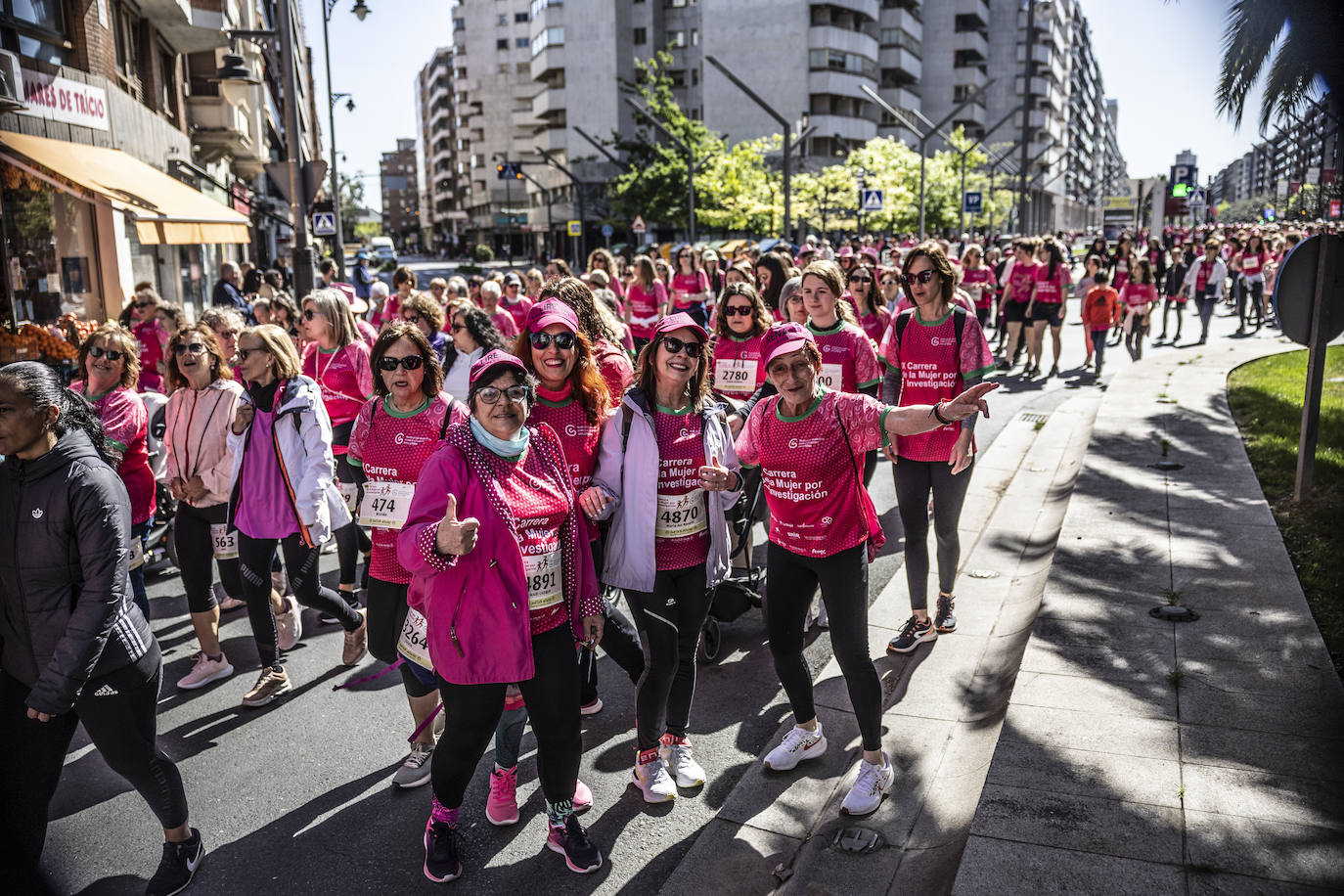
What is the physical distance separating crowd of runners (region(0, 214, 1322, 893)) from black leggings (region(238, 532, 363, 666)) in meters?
0.02

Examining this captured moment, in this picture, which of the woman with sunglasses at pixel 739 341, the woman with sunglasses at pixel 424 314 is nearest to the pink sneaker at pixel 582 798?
the woman with sunglasses at pixel 739 341

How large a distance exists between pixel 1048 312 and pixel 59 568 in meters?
14.4

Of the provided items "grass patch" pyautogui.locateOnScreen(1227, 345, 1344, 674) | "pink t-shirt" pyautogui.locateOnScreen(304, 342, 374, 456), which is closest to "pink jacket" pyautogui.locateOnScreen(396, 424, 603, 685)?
"pink t-shirt" pyautogui.locateOnScreen(304, 342, 374, 456)

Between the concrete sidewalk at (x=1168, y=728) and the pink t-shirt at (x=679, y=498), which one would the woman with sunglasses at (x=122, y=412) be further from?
the concrete sidewalk at (x=1168, y=728)

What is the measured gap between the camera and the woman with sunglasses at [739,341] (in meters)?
6.81

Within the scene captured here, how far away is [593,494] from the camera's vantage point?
4066 millimetres

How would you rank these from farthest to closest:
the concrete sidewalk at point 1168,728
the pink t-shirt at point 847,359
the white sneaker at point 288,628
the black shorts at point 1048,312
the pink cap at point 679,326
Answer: the black shorts at point 1048,312 < the white sneaker at point 288,628 < the pink t-shirt at point 847,359 < the pink cap at point 679,326 < the concrete sidewalk at point 1168,728

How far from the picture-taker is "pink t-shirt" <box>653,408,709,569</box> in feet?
14.0

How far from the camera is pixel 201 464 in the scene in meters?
5.73

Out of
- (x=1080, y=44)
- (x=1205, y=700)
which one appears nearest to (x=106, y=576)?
(x=1205, y=700)

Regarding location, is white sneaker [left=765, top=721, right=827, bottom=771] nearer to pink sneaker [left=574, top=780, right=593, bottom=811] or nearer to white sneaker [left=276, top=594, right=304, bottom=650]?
pink sneaker [left=574, top=780, right=593, bottom=811]

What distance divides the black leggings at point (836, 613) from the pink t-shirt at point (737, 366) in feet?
8.66

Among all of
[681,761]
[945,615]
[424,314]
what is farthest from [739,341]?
[681,761]

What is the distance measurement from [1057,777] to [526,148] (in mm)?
94635
